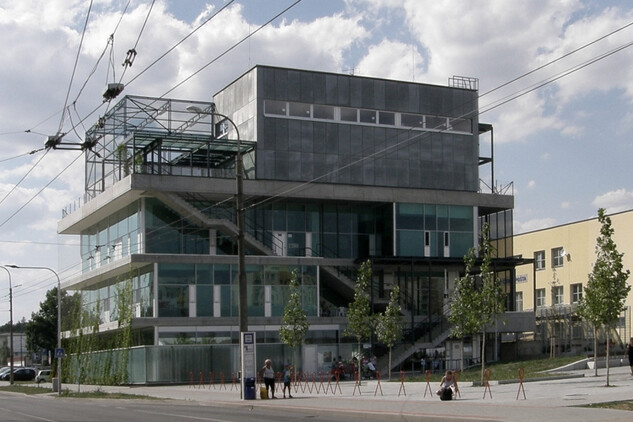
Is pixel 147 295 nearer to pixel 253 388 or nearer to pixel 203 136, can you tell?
pixel 203 136

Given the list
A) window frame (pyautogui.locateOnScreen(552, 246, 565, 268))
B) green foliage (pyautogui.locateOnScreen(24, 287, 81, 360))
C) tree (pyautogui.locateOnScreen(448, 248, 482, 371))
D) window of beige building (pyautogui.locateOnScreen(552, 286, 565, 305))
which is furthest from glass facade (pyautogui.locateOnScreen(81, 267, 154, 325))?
green foliage (pyautogui.locateOnScreen(24, 287, 81, 360))

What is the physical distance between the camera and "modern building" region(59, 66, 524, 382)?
5678 cm

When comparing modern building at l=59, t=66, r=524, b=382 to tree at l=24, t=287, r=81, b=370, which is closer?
modern building at l=59, t=66, r=524, b=382

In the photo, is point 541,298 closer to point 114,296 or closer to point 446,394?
point 114,296

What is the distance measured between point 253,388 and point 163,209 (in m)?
25.5

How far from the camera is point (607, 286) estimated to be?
3244 cm

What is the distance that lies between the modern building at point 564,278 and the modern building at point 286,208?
4600 mm

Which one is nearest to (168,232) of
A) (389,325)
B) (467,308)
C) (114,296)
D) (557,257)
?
(114,296)

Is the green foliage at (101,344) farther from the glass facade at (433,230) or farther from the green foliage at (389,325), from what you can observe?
the glass facade at (433,230)

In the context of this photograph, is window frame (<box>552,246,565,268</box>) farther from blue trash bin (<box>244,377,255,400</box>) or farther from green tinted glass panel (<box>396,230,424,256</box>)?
blue trash bin (<box>244,377,255,400</box>)

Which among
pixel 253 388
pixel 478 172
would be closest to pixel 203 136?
pixel 478 172

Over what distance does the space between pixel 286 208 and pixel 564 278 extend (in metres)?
25.2

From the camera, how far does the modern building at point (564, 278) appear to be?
6166 cm

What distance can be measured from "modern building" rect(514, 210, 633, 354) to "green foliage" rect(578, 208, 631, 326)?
25173 millimetres
